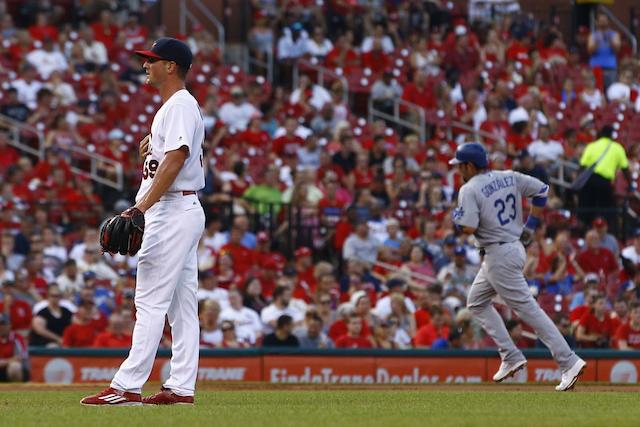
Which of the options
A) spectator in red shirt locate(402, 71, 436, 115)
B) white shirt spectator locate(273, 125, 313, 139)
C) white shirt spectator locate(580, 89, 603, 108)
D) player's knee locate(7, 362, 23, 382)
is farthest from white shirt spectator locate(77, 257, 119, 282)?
white shirt spectator locate(580, 89, 603, 108)

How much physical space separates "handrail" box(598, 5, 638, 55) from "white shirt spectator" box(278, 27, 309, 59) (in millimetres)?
6381

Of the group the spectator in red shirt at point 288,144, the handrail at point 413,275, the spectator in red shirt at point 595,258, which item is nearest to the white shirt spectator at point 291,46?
the spectator in red shirt at point 288,144

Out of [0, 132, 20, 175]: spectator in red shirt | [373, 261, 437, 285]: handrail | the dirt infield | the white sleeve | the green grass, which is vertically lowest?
the dirt infield

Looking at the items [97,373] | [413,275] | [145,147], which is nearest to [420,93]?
[413,275]

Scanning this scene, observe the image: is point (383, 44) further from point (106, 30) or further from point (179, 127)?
point (179, 127)

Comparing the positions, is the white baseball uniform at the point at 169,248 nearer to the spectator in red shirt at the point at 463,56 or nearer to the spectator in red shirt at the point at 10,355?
the spectator in red shirt at the point at 10,355

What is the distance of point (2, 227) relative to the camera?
15992 mm

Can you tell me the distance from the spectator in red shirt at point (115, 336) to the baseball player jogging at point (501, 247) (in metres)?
4.56

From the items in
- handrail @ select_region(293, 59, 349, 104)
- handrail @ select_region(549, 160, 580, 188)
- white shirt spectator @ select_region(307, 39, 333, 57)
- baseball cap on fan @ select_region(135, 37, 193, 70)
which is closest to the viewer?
baseball cap on fan @ select_region(135, 37, 193, 70)

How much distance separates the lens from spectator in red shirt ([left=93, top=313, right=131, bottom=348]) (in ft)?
45.9

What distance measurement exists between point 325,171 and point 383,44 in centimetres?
517

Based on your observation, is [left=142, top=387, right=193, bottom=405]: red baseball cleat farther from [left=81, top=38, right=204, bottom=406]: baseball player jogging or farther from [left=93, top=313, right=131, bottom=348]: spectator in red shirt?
[left=93, top=313, right=131, bottom=348]: spectator in red shirt

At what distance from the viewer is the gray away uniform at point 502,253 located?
10.3 meters

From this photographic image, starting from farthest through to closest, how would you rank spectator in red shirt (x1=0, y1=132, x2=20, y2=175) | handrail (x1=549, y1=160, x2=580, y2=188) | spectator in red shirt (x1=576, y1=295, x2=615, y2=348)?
handrail (x1=549, y1=160, x2=580, y2=188) → spectator in red shirt (x1=0, y1=132, x2=20, y2=175) → spectator in red shirt (x1=576, y1=295, x2=615, y2=348)
